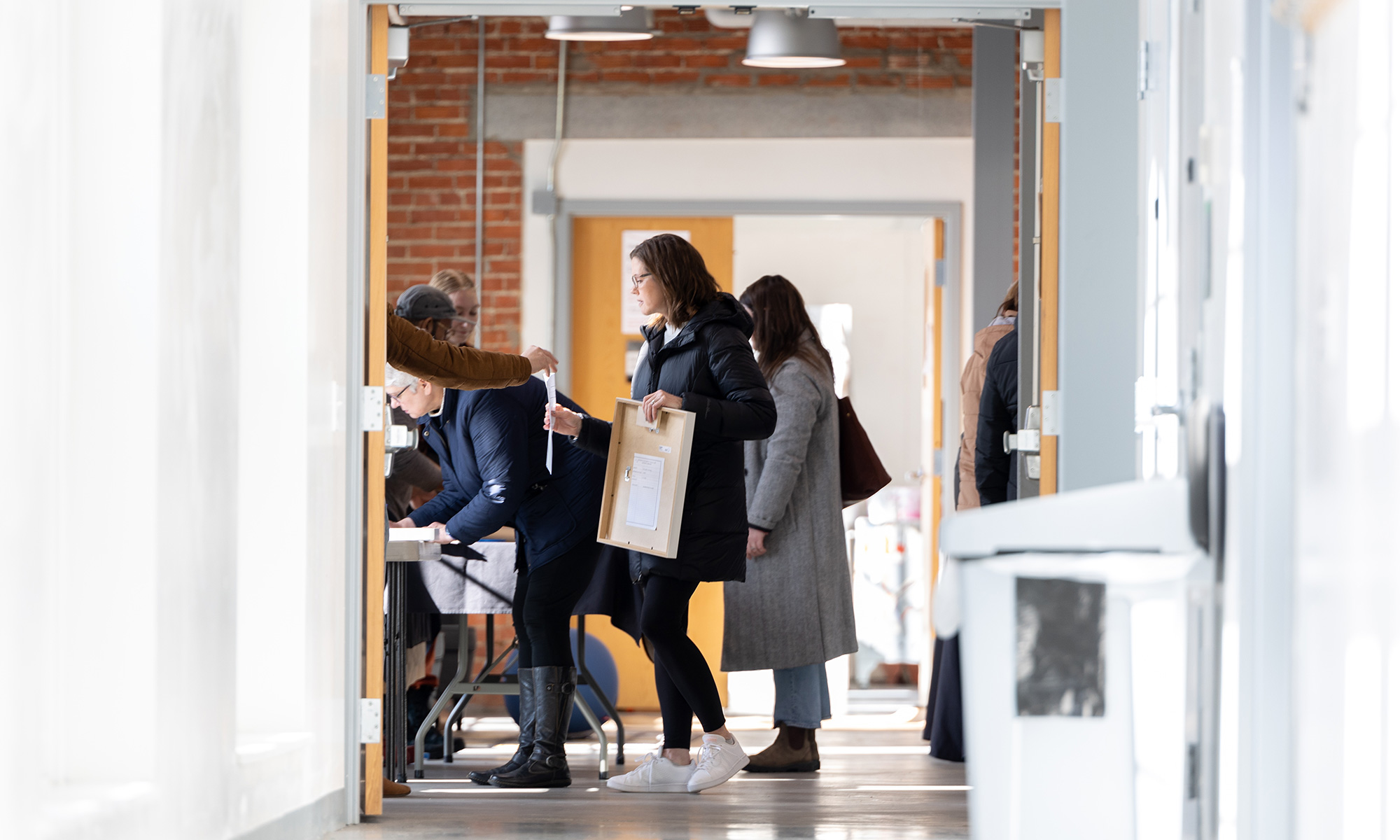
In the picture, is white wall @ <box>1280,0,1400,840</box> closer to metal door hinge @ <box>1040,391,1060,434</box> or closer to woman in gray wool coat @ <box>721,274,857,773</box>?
metal door hinge @ <box>1040,391,1060,434</box>

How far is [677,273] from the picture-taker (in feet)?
12.9

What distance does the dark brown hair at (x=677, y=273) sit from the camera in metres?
3.91

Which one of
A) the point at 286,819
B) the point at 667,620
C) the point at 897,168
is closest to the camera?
the point at 286,819

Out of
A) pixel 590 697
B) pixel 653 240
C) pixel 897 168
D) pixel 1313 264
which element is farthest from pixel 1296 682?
pixel 897 168

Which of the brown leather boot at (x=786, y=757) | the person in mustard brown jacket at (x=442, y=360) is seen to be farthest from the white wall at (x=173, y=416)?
the brown leather boot at (x=786, y=757)

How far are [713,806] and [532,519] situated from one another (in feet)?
3.10

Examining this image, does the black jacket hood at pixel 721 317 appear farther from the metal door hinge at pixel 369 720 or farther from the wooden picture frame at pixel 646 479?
the metal door hinge at pixel 369 720

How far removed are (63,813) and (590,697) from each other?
3.65 meters

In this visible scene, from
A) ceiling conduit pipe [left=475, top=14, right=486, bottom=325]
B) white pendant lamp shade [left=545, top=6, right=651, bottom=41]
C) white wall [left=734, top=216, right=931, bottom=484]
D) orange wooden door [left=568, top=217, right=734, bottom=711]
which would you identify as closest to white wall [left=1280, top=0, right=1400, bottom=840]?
white pendant lamp shade [left=545, top=6, right=651, bottom=41]

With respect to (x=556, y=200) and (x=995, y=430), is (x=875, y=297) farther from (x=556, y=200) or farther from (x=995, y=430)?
(x=995, y=430)

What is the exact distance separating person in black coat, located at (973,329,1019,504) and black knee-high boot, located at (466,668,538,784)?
1.41m

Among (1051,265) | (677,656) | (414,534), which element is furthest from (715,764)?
(1051,265)

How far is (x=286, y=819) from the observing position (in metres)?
3.12

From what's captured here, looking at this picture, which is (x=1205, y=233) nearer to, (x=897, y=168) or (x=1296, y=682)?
(x=1296, y=682)
